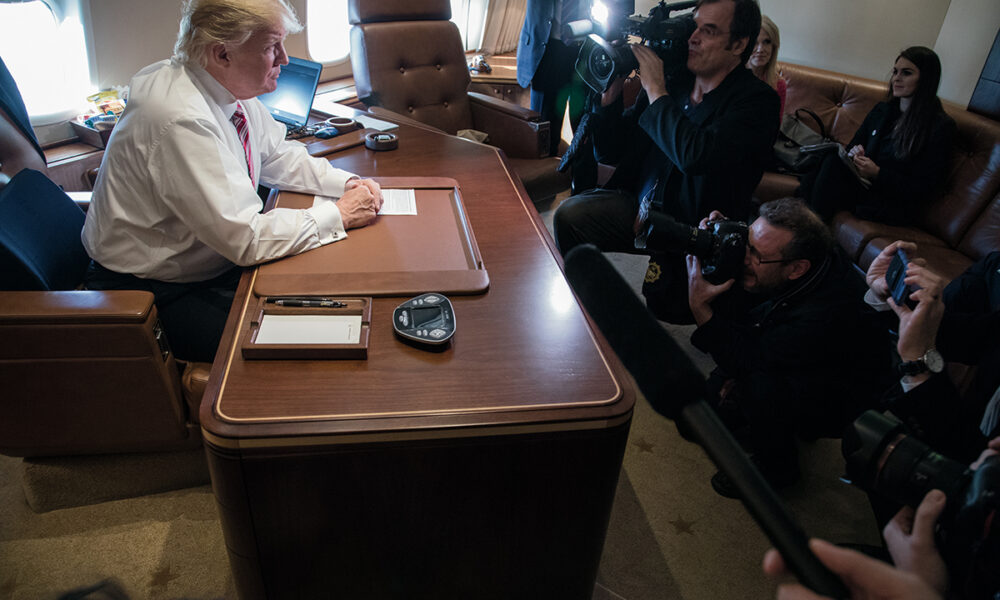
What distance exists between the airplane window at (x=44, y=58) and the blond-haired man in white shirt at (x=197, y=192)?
1.17 m

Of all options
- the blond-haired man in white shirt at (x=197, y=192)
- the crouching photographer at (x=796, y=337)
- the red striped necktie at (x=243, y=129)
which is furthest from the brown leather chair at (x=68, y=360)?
the crouching photographer at (x=796, y=337)

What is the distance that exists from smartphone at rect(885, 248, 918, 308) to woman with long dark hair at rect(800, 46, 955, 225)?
1583 mm

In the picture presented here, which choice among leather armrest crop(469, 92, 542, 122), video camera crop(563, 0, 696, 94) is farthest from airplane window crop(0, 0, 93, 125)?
video camera crop(563, 0, 696, 94)

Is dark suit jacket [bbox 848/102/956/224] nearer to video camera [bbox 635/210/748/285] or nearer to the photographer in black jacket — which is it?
the photographer in black jacket

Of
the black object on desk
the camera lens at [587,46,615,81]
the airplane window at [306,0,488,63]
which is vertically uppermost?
the camera lens at [587,46,615,81]

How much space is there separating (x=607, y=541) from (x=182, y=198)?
4.77ft

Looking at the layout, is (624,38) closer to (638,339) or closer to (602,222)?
(602,222)

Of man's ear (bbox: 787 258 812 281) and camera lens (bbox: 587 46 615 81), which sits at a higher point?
camera lens (bbox: 587 46 615 81)

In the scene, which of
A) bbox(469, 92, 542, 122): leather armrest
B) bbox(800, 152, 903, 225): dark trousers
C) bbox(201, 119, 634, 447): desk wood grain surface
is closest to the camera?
bbox(201, 119, 634, 447): desk wood grain surface

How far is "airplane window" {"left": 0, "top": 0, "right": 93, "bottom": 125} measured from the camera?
2.28 meters

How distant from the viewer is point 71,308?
136 cm

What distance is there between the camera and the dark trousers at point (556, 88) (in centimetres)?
357

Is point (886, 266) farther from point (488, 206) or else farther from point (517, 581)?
point (517, 581)

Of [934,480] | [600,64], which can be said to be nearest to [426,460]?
[934,480]
